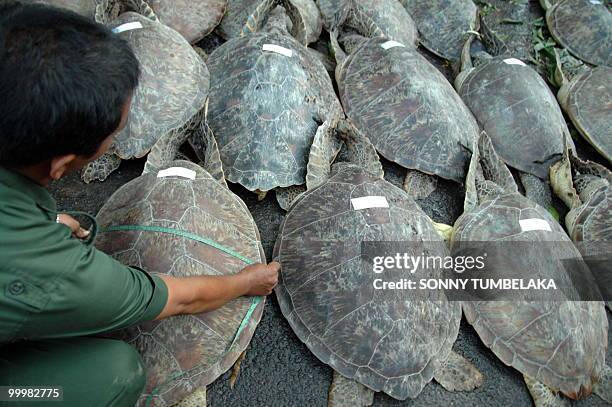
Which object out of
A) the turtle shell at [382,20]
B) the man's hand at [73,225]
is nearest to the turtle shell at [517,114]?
the turtle shell at [382,20]

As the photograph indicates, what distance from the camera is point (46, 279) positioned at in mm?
1135

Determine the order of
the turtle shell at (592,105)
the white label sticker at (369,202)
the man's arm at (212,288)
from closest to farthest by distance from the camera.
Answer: the man's arm at (212,288) < the white label sticker at (369,202) < the turtle shell at (592,105)

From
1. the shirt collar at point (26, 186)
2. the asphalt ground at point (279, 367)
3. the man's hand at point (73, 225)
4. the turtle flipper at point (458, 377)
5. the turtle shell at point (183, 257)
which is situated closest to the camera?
the shirt collar at point (26, 186)

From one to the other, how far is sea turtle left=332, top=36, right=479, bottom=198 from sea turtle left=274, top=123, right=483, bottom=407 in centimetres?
54

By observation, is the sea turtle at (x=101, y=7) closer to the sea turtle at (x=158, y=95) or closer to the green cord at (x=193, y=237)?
the sea turtle at (x=158, y=95)

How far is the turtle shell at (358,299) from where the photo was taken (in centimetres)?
196

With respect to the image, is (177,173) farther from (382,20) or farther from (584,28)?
(584,28)

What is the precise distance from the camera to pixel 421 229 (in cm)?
236

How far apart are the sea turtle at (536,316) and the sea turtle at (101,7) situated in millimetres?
2522

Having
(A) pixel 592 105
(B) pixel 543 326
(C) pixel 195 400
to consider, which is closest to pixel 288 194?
(C) pixel 195 400

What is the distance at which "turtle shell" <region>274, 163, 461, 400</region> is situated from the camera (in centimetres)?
196

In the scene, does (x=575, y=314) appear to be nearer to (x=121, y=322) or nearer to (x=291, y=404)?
(x=291, y=404)

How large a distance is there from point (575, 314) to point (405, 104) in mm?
1578

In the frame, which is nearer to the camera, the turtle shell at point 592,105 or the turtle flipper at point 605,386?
the turtle flipper at point 605,386
